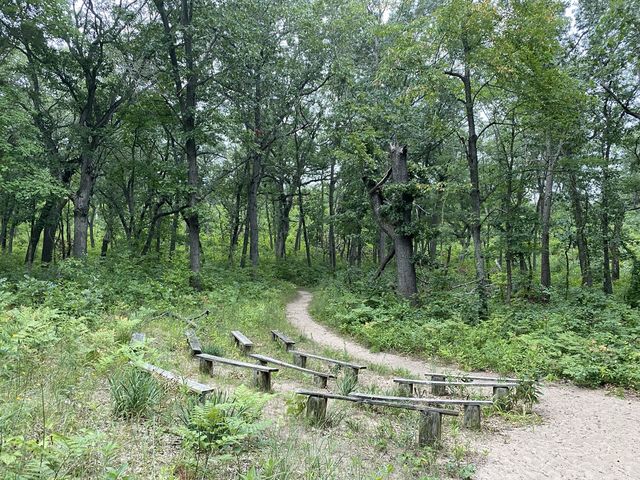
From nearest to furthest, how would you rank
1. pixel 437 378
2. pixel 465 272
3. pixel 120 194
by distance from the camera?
pixel 437 378
pixel 120 194
pixel 465 272

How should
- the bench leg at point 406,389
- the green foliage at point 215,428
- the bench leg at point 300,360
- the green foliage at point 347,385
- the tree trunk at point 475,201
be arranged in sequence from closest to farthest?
the green foliage at point 215,428
the green foliage at point 347,385
the bench leg at point 406,389
the bench leg at point 300,360
the tree trunk at point 475,201

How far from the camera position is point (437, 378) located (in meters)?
6.96

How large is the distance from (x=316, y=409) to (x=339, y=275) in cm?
1771

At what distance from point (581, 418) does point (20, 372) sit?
754 cm

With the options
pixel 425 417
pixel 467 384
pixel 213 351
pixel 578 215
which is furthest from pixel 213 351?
pixel 578 215

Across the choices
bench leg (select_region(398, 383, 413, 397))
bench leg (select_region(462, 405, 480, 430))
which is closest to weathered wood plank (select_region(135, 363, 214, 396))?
bench leg (select_region(398, 383, 413, 397))

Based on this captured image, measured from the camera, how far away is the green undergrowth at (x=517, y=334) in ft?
25.0

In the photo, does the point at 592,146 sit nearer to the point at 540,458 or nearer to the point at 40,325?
the point at 540,458

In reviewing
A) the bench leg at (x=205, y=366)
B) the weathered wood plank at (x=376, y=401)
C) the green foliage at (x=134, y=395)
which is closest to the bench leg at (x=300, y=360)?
the bench leg at (x=205, y=366)

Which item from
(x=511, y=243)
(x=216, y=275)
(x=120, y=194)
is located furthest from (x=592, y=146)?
(x=120, y=194)

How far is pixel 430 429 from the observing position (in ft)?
14.4

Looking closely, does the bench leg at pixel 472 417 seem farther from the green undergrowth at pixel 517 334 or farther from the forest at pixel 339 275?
the green undergrowth at pixel 517 334

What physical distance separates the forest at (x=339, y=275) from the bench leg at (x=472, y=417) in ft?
0.34

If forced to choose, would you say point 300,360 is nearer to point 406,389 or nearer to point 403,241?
point 406,389
